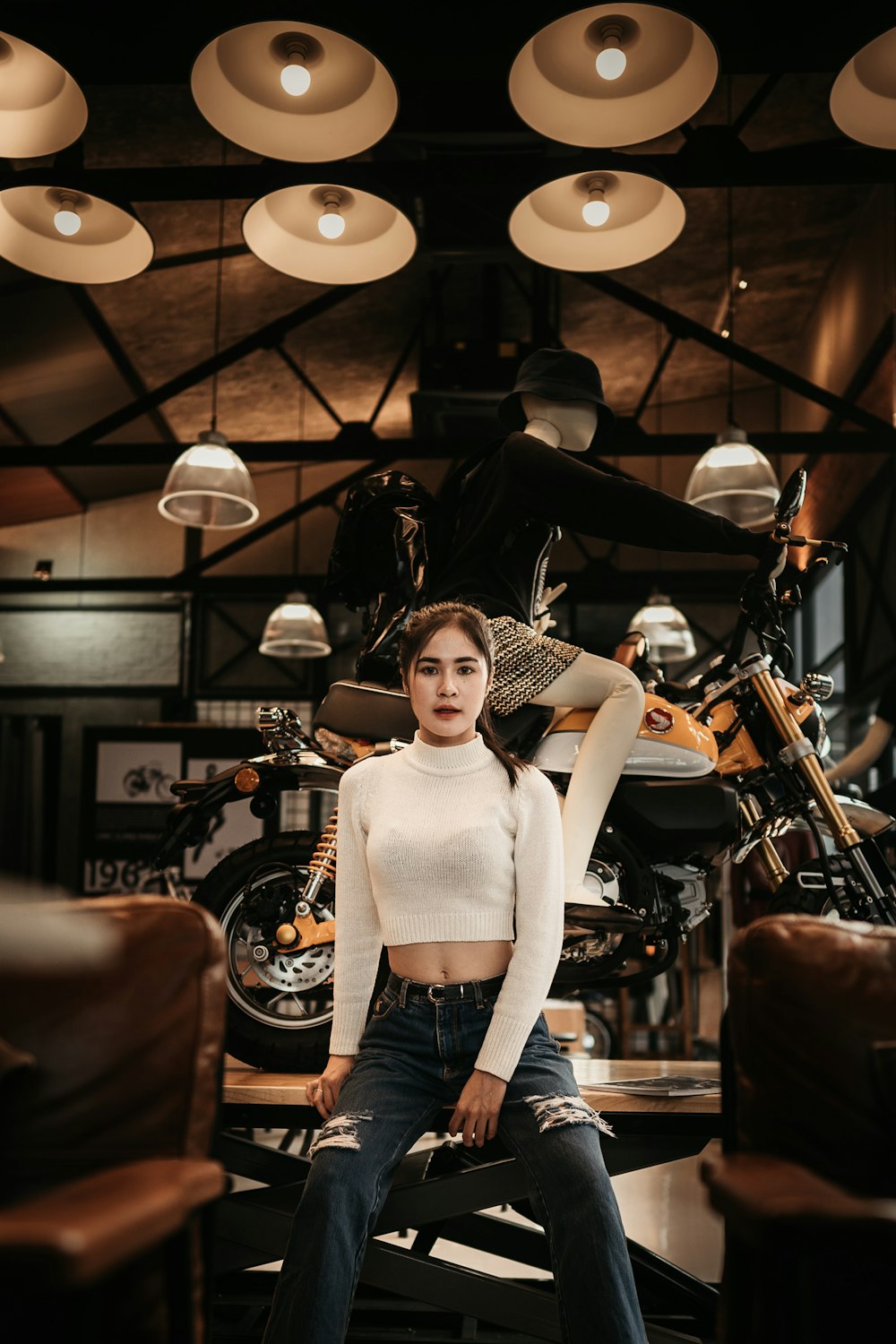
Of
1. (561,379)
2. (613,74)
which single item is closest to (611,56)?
(613,74)

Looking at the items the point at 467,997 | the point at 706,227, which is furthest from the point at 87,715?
the point at 467,997

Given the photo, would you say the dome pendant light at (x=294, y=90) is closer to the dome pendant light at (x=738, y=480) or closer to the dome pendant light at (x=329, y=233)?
the dome pendant light at (x=329, y=233)

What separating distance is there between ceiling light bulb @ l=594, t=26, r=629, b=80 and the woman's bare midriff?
2.84m

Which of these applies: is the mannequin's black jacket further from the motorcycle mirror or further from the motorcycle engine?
the motorcycle engine

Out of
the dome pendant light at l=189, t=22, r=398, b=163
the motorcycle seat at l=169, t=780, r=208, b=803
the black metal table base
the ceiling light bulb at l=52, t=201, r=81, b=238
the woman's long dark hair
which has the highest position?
the dome pendant light at l=189, t=22, r=398, b=163

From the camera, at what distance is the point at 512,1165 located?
2.71 metres

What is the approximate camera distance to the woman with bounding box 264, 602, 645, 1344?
2.00 metres

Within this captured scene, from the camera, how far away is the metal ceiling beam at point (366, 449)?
9.34 m

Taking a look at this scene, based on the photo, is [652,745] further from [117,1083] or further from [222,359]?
[222,359]

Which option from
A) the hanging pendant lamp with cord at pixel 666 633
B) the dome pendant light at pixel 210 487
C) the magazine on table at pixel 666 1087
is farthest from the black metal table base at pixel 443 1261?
the hanging pendant lamp with cord at pixel 666 633

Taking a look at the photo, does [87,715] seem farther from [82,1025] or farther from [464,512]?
[82,1025]

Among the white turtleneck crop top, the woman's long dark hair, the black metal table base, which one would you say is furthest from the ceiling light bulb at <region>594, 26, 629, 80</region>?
the black metal table base

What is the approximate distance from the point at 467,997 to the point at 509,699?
1.03m

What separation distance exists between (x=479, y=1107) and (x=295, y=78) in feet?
10.5
